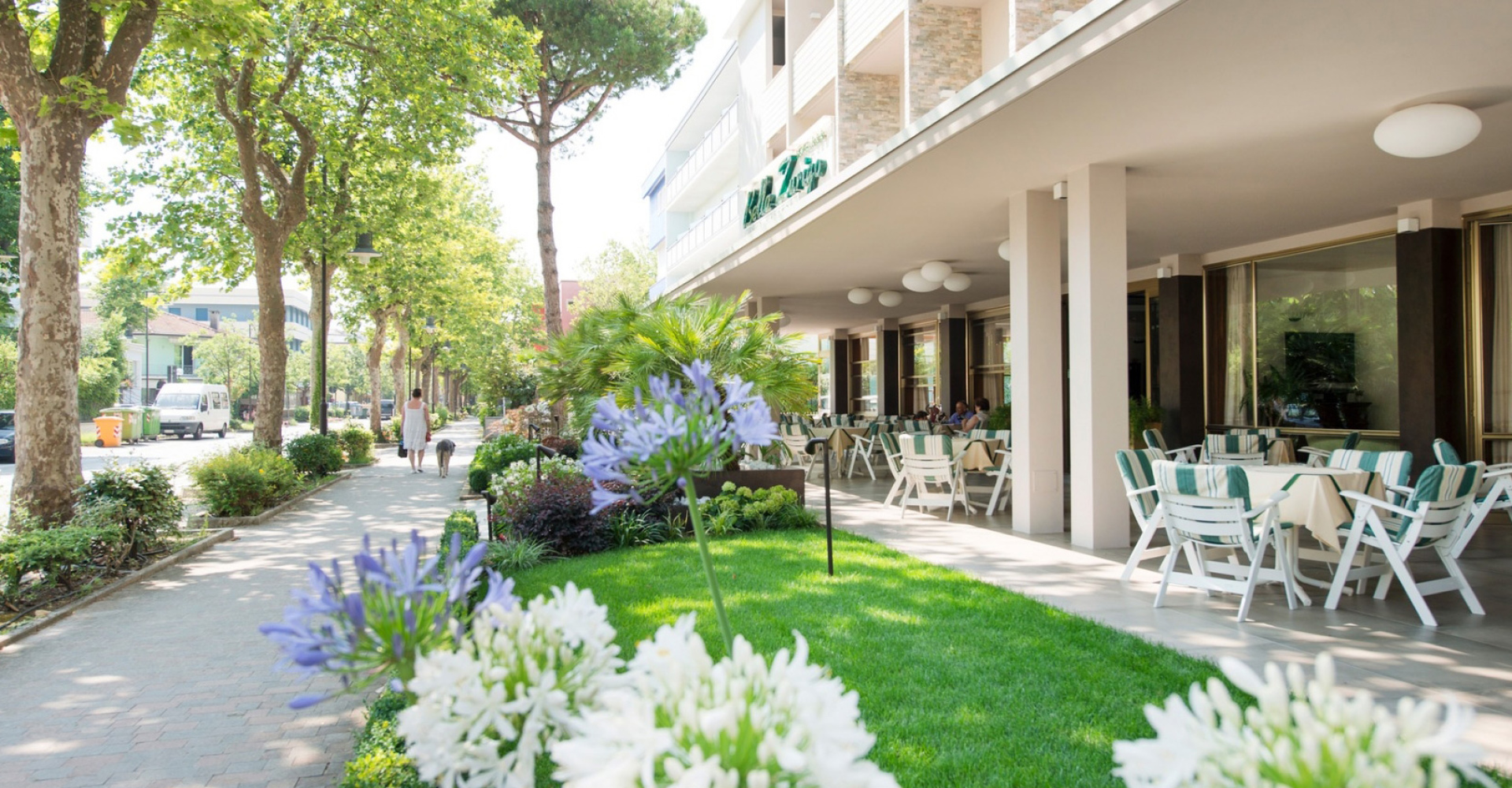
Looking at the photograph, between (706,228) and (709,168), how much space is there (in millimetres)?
2405

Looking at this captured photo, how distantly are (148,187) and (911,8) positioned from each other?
12.1m

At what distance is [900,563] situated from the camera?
7.08m

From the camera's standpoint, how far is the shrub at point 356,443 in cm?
1897

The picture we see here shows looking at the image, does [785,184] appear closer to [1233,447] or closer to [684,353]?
[684,353]

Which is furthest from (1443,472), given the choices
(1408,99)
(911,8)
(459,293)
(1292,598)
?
(459,293)

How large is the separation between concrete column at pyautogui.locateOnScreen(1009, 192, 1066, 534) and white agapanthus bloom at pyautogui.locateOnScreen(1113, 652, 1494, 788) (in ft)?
27.5

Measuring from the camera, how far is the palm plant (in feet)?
31.9

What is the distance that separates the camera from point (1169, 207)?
10.1 metres

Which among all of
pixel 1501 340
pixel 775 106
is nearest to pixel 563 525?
pixel 1501 340

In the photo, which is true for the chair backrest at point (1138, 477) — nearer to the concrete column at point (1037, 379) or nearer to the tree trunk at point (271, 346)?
the concrete column at point (1037, 379)

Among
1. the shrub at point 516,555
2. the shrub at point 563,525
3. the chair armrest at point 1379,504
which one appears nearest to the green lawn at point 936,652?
the shrub at point 516,555

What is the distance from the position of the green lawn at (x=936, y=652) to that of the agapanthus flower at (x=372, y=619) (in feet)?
8.09

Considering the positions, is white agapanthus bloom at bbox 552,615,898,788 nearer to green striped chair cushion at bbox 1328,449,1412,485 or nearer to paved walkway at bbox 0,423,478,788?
paved walkway at bbox 0,423,478,788

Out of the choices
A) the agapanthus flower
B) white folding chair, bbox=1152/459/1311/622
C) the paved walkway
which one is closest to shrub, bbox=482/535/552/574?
the paved walkway
